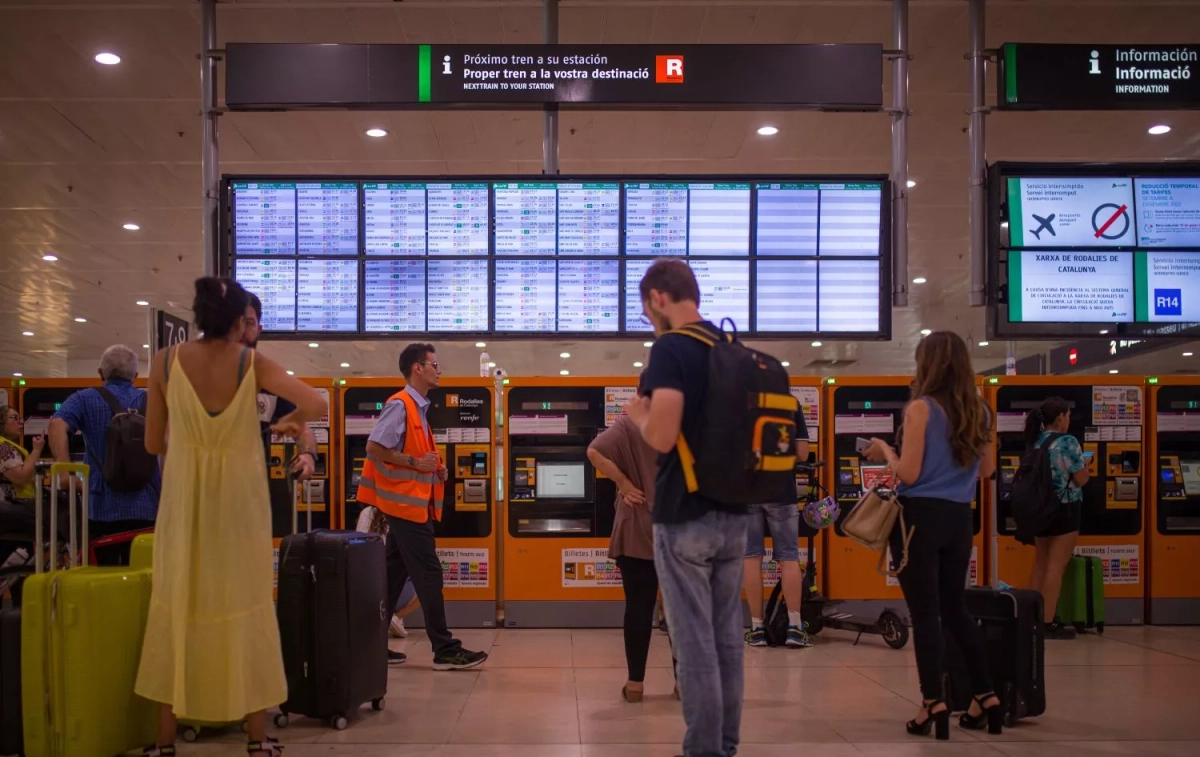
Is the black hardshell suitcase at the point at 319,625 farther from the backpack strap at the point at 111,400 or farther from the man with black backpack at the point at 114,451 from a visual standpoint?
the backpack strap at the point at 111,400

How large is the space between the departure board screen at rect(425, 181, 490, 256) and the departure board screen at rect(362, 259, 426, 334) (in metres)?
0.20

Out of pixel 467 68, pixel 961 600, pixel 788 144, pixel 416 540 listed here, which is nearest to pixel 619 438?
pixel 416 540

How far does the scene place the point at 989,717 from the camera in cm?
447

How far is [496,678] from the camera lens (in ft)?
19.2

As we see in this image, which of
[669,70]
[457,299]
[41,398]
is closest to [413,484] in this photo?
[457,299]

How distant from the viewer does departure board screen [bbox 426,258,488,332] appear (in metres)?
6.17

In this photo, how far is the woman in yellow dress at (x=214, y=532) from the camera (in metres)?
3.54

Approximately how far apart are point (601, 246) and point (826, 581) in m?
3.64

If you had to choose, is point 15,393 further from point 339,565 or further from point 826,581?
point 826,581

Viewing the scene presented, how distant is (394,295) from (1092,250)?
4.28 m

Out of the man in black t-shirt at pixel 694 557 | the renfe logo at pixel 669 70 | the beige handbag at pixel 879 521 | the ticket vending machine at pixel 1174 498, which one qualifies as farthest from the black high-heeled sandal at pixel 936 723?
the ticket vending machine at pixel 1174 498

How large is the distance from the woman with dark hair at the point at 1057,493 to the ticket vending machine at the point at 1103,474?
78 cm

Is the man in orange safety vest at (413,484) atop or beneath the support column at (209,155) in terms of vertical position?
beneath

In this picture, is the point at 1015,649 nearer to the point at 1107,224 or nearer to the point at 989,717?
the point at 989,717
